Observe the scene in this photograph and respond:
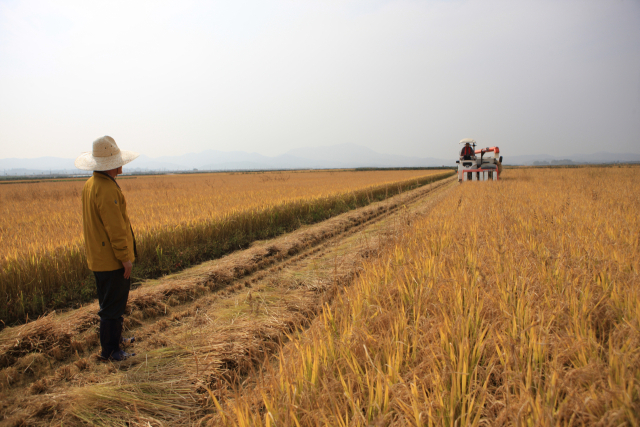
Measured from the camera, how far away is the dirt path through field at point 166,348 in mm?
2301

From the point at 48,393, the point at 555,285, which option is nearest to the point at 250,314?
the point at 48,393

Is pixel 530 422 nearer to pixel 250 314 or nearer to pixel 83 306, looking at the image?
pixel 250 314

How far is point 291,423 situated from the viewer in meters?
1.45

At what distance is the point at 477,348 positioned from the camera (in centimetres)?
187

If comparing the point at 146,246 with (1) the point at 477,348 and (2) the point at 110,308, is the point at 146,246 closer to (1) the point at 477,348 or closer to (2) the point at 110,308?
(2) the point at 110,308

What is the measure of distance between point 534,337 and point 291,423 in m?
1.46

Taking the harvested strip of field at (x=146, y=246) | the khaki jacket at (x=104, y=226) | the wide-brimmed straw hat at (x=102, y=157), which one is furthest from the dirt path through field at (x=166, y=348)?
the wide-brimmed straw hat at (x=102, y=157)

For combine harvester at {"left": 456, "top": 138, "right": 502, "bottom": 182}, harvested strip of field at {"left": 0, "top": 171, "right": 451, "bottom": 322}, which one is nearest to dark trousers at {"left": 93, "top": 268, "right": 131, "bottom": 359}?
harvested strip of field at {"left": 0, "top": 171, "right": 451, "bottom": 322}

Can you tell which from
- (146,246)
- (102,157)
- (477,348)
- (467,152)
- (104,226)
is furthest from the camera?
(467,152)

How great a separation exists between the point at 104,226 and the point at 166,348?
1.39 metres

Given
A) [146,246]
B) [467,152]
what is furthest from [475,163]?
[146,246]

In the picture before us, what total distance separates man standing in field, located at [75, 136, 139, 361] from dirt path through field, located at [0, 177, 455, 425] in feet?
1.21

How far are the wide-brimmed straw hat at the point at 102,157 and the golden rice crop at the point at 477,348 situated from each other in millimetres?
2515

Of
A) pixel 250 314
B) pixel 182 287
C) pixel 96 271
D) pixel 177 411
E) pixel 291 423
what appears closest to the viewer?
pixel 291 423
